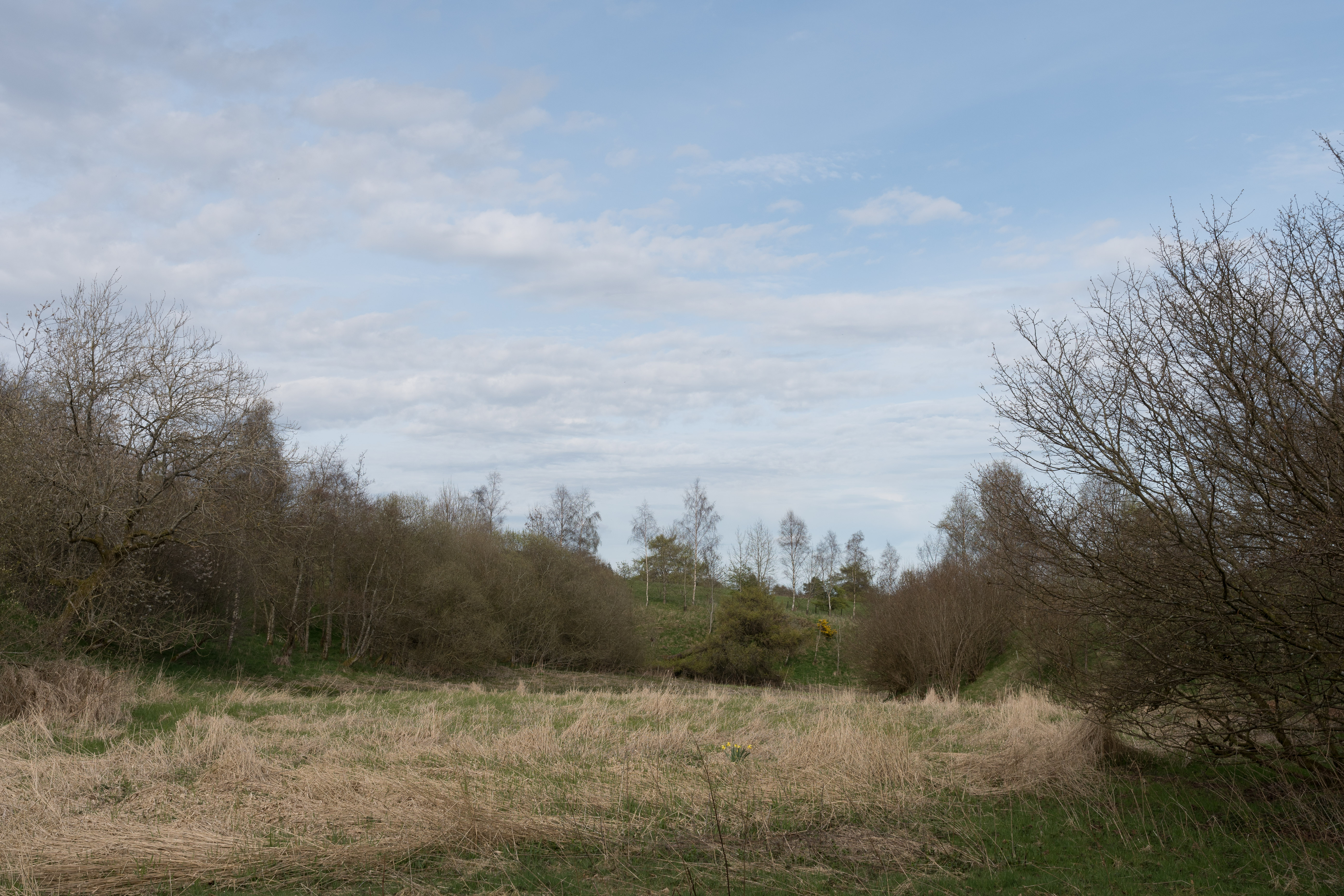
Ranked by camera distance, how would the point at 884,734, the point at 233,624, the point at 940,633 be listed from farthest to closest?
the point at 233,624 → the point at 940,633 → the point at 884,734

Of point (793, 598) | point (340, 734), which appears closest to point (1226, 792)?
point (340, 734)

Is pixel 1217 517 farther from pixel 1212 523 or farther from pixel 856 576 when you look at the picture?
pixel 856 576

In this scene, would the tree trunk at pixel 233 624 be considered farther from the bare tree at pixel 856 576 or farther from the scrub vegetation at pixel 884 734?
the bare tree at pixel 856 576

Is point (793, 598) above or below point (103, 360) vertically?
below

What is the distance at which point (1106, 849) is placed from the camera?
5715 millimetres

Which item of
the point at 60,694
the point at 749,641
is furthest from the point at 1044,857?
the point at 749,641

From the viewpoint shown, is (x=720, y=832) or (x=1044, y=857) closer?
(x=720, y=832)

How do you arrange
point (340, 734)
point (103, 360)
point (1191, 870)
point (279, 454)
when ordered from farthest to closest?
1. point (279, 454)
2. point (103, 360)
3. point (340, 734)
4. point (1191, 870)

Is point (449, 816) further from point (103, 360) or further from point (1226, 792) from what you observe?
point (103, 360)

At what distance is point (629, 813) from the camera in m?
6.45

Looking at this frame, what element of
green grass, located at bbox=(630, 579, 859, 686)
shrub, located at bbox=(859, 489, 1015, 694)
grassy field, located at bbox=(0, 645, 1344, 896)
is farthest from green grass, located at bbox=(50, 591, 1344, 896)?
green grass, located at bbox=(630, 579, 859, 686)

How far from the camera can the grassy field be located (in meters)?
5.00

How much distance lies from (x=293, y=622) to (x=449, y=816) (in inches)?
952

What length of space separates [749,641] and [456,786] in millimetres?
29535
